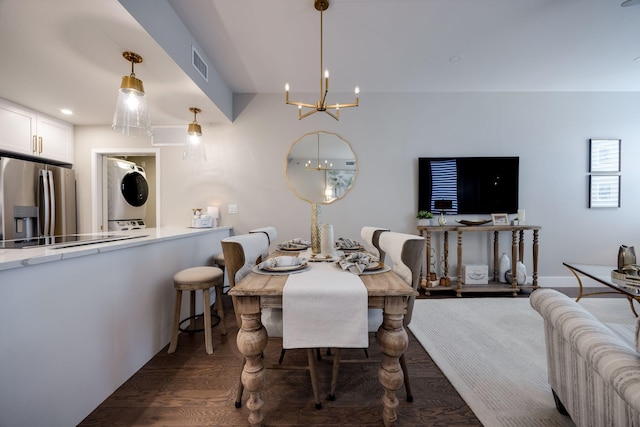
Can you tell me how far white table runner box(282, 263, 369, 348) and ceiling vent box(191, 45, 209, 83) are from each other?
2350mm

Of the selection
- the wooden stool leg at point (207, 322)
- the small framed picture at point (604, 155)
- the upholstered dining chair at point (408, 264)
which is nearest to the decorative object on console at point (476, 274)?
the small framed picture at point (604, 155)

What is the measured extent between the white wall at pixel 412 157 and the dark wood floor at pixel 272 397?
6.10 feet

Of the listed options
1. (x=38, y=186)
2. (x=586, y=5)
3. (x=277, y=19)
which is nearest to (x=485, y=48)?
(x=586, y=5)

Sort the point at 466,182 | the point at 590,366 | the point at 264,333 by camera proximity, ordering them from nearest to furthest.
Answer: the point at 590,366 < the point at 264,333 < the point at 466,182

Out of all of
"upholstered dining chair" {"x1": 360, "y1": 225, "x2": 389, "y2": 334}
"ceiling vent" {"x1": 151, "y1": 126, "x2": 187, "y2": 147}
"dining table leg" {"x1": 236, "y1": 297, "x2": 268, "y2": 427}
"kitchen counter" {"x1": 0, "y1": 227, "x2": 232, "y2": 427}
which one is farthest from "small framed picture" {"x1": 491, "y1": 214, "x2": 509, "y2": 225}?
"ceiling vent" {"x1": 151, "y1": 126, "x2": 187, "y2": 147}

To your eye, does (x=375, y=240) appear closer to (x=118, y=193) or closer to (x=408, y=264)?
(x=408, y=264)

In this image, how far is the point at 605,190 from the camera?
3.38m

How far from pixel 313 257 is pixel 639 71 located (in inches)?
182

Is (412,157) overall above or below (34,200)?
above

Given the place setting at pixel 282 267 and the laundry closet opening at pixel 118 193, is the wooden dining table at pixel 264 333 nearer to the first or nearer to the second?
the place setting at pixel 282 267

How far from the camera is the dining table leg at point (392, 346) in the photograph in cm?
111

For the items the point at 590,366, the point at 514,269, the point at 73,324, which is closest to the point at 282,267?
the point at 73,324

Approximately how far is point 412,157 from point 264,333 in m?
3.05

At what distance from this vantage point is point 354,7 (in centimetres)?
191
